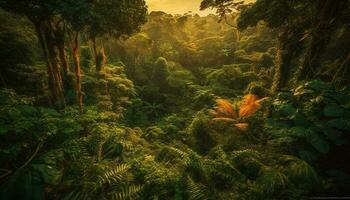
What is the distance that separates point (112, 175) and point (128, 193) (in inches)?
17.5

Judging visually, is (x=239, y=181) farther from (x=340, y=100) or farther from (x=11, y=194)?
(x=11, y=194)

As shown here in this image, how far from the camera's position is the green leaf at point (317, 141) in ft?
12.4

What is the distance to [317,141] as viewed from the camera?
388cm

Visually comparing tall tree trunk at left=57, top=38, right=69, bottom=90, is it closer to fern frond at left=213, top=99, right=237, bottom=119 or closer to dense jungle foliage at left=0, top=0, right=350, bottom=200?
dense jungle foliage at left=0, top=0, right=350, bottom=200

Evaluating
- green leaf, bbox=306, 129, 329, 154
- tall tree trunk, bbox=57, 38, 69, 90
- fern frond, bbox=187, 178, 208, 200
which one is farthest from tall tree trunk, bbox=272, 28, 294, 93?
tall tree trunk, bbox=57, 38, 69, 90

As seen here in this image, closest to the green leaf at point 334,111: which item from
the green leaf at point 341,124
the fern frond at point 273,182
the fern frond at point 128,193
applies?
the green leaf at point 341,124

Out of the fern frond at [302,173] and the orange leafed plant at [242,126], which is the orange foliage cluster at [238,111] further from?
the fern frond at [302,173]

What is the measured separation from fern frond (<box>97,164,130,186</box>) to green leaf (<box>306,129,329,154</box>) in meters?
3.18

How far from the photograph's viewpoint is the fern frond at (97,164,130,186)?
360 centimetres

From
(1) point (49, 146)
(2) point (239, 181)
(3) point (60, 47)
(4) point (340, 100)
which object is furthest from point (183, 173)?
(3) point (60, 47)

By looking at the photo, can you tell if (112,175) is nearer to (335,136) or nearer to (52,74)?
(335,136)

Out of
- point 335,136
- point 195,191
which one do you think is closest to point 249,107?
point 335,136

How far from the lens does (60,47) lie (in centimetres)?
755

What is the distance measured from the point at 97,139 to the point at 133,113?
721cm
